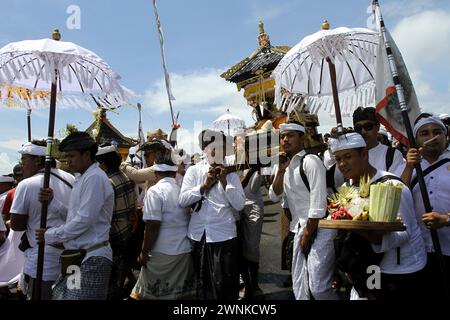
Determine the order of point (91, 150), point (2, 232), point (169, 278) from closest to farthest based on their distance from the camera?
point (91, 150), point (169, 278), point (2, 232)

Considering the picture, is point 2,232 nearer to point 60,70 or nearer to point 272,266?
point 60,70

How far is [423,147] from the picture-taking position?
308 cm

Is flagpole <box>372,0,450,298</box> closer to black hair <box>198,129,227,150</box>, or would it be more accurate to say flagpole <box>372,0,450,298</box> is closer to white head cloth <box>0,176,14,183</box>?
black hair <box>198,129,227,150</box>

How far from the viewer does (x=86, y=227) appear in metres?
3.18

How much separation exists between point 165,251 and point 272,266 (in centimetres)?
294

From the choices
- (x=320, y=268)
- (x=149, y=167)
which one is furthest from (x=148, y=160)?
(x=320, y=268)

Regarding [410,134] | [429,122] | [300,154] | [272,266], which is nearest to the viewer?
[410,134]

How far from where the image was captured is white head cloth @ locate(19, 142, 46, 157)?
3744mm

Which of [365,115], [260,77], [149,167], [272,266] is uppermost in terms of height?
[260,77]

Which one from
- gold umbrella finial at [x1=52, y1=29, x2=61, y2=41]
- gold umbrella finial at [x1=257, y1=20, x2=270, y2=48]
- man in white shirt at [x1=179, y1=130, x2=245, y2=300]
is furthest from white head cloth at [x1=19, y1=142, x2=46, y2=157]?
gold umbrella finial at [x1=257, y1=20, x2=270, y2=48]

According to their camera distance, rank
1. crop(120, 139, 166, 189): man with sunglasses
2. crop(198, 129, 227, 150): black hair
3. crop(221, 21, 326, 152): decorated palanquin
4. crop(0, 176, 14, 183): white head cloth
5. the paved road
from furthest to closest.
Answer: crop(221, 21, 326, 152): decorated palanquin < crop(0, 176, 14, 183): white head cloth < the paved road < crop(120, 139, 166, 189): man with sunglasses < crop(198, 129, 227, 150): black hair

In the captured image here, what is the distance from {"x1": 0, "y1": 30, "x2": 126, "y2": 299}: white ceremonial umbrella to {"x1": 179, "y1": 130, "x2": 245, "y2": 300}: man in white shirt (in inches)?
54.9
